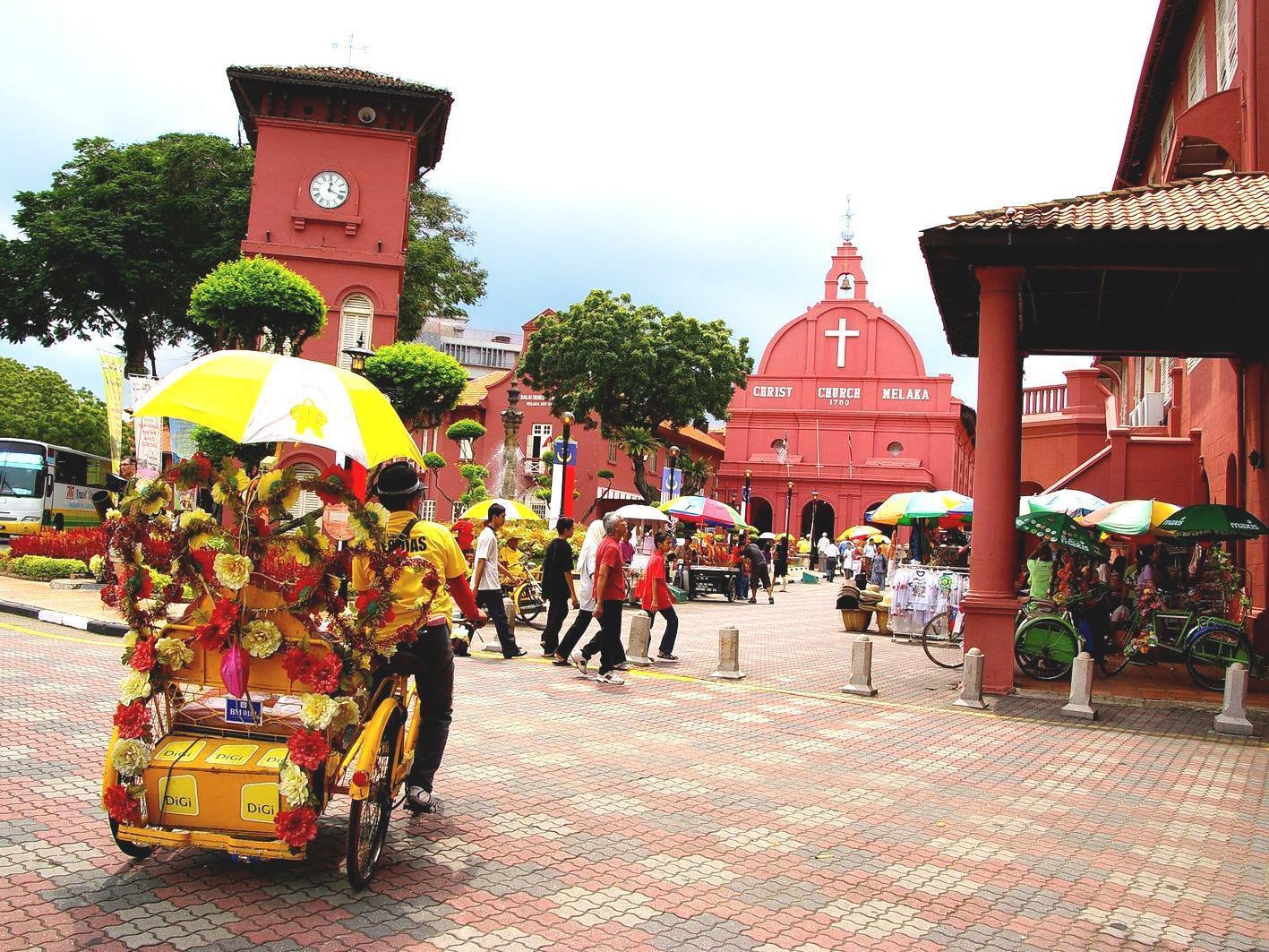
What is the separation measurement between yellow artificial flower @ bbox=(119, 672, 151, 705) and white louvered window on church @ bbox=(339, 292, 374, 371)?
29.6 meters

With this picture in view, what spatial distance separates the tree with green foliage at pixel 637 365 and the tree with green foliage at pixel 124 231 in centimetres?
1285

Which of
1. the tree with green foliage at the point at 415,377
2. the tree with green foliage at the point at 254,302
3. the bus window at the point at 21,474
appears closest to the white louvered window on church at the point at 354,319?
the tree with green foliage at the point at 415,377

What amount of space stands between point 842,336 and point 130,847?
174ft

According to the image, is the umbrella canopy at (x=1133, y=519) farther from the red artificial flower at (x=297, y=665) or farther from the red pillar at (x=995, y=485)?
the red artificial flower at (x=297, y=665)

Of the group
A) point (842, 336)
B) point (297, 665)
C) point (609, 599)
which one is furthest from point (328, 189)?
point (297, 665)

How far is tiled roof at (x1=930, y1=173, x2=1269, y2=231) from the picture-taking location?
10.8 meters

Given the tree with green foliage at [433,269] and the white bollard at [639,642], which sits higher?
the tree with green foliage at [433,269]

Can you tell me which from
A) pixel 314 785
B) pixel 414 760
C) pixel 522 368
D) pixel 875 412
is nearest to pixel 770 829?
pixel 414 760

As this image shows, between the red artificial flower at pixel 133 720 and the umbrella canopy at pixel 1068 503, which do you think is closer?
the red artificial flower at pixel 133 720

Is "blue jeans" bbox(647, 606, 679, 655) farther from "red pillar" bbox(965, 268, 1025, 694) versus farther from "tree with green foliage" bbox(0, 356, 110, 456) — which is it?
"tree with green foliage" bbox(0, 356, 110, 456)

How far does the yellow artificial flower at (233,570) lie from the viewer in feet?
14.4

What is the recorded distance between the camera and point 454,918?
4352mm

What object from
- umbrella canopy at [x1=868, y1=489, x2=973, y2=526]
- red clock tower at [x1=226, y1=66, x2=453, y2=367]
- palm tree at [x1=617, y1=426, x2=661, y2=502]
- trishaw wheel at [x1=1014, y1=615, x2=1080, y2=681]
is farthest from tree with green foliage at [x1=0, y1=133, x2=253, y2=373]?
trishaw wheel at [x1=1014, y1=615, x2=1080, y2=681]

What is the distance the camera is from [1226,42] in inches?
675
